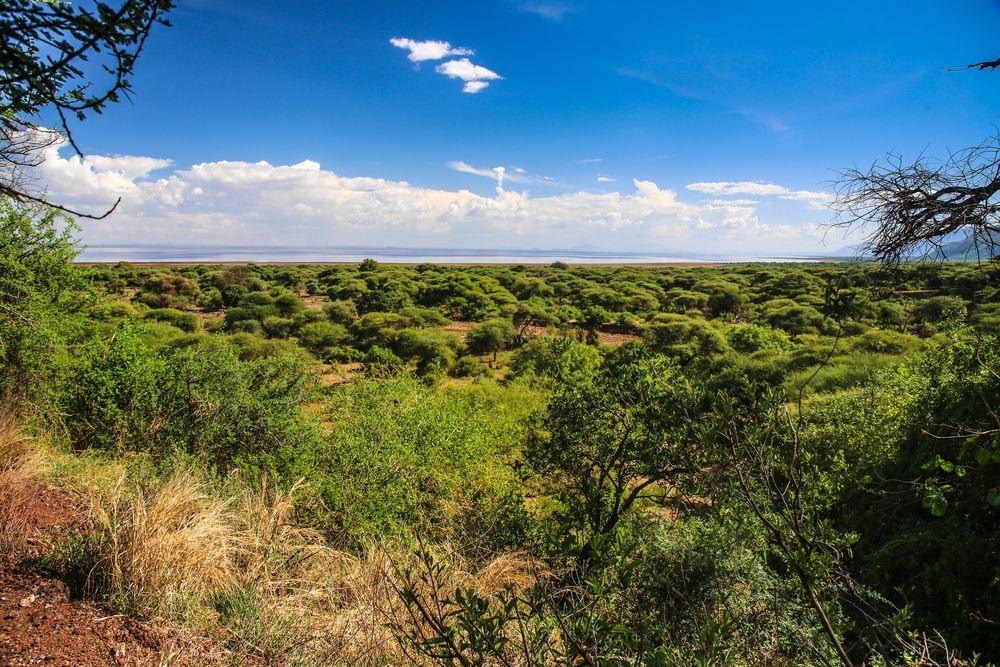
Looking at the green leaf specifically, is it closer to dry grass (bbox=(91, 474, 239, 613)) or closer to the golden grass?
the golden grass

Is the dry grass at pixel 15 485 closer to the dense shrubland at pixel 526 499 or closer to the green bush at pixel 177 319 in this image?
the dense shrubland at pixel 526 499

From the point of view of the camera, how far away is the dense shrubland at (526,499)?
245 cm

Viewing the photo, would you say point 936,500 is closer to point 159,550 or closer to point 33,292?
point 159,550

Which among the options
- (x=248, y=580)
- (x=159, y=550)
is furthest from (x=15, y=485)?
(x=248, y=580)

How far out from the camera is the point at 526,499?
10680mm

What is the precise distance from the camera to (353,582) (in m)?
4.37

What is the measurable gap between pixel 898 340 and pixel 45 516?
87.2ft

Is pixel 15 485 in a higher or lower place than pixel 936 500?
lower

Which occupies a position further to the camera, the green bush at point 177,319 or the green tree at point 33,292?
the green bush at point 177,319

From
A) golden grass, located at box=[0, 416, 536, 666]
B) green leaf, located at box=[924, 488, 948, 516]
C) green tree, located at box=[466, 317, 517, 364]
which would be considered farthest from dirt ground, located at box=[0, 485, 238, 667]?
green tree, located at box=[466, 317, 517, 364]

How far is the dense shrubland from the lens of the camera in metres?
2.45

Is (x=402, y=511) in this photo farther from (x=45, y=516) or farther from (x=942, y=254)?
(x=942, y=254)

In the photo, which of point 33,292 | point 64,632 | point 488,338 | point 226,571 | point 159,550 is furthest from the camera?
point 488,338

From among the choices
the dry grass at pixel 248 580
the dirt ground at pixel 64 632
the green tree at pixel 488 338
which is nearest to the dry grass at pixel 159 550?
the dry grass at pixel 248 580
